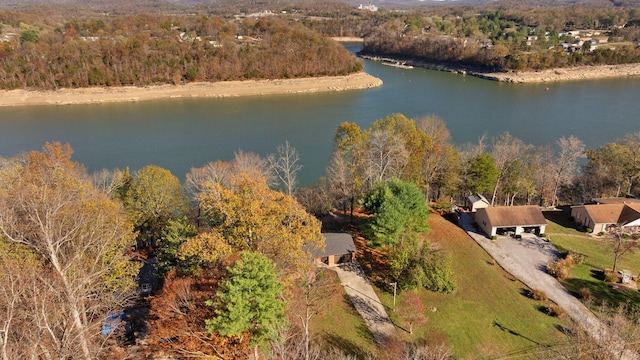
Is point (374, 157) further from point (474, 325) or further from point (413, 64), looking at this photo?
point (413, 64)

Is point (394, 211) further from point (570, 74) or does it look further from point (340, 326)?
point (570, 74)

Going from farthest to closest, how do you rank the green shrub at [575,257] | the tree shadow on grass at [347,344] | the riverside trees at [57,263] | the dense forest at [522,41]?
the dense forest at [522,41] < the green shrub at [575,257] < the tree shadow on grass at [347,344] < the riverside trees at [57,263]

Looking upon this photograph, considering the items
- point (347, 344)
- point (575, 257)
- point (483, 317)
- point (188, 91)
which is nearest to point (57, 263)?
point (347, 344)

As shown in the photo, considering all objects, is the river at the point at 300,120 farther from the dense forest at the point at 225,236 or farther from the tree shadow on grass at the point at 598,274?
the tree shadow on grass at the point at 598,274

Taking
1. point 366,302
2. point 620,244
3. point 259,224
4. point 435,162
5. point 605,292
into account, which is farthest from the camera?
point 435,162

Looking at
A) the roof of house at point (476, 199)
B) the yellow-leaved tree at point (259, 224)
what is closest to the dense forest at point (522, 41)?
the roof of house at point (476, 199)

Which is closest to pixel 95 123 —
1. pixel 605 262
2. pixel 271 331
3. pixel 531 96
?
pixel 271 331
